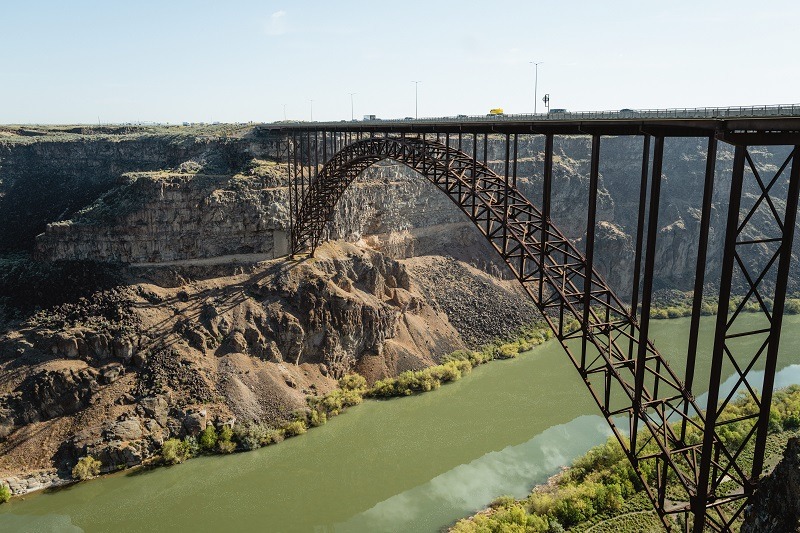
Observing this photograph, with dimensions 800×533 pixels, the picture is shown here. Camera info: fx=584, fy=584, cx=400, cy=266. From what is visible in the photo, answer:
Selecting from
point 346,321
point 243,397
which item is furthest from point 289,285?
point 243,397

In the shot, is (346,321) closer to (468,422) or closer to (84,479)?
(468,422)

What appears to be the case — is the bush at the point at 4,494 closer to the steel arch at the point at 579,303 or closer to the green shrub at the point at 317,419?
the green shrub at the point at 317,419

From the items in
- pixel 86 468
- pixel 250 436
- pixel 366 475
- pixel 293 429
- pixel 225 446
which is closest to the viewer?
pixel 86 468

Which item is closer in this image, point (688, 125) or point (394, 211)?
point (688, 125)

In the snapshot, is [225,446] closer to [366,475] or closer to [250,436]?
[250,436]


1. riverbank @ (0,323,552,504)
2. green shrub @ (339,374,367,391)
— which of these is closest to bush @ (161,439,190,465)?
riverbank @ (0,323,552,504)

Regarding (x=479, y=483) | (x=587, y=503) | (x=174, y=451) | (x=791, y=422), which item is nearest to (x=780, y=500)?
(x=587, y=503)

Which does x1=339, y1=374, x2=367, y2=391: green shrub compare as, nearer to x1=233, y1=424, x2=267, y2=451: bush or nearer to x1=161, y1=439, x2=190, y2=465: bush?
x1=233, y1=424, x2=267, y2=451: bush
